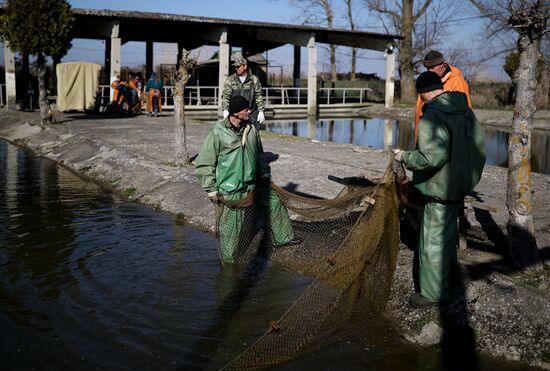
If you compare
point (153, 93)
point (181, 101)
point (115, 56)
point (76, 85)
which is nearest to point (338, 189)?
point (181, 101)

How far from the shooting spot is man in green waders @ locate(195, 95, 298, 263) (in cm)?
603

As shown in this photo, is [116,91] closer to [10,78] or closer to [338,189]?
[10,78]

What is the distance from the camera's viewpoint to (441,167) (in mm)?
4805

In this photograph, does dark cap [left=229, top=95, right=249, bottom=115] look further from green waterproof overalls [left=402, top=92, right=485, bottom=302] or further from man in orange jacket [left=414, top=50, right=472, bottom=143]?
green waterproof overalls [left=402, top=92, right=485, bottom=302]

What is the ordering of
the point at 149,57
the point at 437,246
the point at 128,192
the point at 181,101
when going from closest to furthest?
1. the point at 437,246
2. the point at 128,192
3. the point at 181,101
4. the point at 149,57

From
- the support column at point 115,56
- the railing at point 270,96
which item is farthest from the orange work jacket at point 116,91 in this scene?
the railing at point 270,96

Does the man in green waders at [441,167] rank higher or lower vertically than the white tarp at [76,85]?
lower

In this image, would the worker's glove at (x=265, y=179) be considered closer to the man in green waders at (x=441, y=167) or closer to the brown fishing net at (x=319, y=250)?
the brown fishing net at (x=319, y=250)

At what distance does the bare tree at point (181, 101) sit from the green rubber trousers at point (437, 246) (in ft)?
22.7

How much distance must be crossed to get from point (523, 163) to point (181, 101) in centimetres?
676

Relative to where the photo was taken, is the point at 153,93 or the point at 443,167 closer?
the point at 443,167

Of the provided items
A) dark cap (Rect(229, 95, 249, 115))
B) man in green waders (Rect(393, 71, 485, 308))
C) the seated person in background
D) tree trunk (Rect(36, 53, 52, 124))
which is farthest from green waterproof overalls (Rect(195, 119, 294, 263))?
the seated person in background

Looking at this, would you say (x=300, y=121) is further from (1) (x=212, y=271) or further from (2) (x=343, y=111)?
(1) (x=212, y=271)

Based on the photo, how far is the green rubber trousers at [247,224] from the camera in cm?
615
